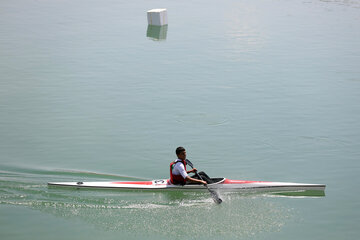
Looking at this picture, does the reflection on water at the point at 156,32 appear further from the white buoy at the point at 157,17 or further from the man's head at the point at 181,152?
the man's head at the point at 181,152

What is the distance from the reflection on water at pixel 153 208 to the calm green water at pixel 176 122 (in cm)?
4

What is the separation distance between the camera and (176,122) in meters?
15.9

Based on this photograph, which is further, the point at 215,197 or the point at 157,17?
the point at 157,17

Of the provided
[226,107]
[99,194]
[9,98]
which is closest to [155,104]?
[226,107]

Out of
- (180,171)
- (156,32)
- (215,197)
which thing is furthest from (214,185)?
(156,32)

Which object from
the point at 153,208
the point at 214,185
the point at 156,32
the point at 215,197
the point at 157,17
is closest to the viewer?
the point at 153,208

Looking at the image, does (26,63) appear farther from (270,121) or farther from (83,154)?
(270,121)

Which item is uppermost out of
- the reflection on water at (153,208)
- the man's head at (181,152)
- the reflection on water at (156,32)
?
the reflection on water at (156,32)

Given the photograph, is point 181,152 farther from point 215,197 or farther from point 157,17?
point 157,17

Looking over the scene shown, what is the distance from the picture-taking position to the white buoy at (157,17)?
29203 millimetres

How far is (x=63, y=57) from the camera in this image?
2255 centimetres

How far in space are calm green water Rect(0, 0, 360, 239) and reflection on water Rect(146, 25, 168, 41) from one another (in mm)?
241

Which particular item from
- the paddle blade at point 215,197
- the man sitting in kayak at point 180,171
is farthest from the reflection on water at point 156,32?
the paddle blade at point 215,197

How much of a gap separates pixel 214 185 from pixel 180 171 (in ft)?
2.88
